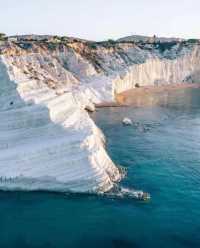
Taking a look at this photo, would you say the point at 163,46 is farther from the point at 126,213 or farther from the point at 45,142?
the point at 126,213

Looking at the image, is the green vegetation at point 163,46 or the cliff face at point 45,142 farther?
the green vegetation at point 163,46

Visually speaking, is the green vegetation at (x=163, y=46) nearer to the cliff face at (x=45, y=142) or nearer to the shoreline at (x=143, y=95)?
the shoreline at (x=143, y=95)

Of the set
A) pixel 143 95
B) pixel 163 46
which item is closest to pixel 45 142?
pixel 143 95

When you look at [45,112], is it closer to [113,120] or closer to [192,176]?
[192,176]

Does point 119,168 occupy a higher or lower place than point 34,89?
lower

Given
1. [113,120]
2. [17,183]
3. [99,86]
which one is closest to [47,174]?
[17,183]

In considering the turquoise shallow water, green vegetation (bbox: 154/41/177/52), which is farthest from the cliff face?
green vegetation (bbox: 154/41/177/52)

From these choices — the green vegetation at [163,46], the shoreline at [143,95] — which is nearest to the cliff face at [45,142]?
the shoreline at [143,95]

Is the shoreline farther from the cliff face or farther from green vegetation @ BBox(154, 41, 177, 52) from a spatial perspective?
the cliff face
